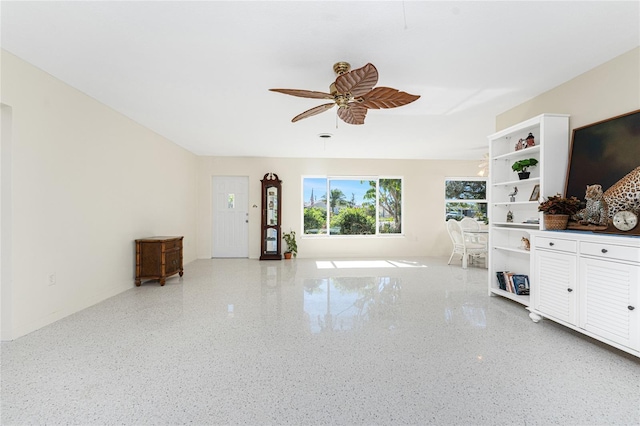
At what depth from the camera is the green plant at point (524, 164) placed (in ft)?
10.9

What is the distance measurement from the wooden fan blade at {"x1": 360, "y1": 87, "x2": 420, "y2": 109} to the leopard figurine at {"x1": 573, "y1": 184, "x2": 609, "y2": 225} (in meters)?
1.78

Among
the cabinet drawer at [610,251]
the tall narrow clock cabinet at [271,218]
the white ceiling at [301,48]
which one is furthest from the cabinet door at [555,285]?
the tall narrow clock cabinet at [271,218]

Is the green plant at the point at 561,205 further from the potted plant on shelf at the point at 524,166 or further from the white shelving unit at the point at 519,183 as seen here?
the potted plant on shelf at the point at 524,166

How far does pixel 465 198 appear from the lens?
7590 mm

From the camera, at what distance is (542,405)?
169 cm

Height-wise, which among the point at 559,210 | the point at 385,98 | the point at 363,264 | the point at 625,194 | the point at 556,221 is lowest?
the point at 363,264

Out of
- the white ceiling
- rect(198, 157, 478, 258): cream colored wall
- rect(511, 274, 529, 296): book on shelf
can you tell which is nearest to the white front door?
rect(198, 157, 478, 258): cream colored wall

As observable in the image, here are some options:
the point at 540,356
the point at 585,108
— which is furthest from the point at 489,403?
the point at 585,108

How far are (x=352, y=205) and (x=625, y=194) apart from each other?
528 centimetres

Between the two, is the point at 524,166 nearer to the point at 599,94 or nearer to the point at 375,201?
the point at 599,94

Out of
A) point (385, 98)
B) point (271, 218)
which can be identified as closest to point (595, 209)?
point (385, 98)

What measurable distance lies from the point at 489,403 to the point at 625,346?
129cm

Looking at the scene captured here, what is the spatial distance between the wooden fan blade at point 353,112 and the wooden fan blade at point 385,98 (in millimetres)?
82

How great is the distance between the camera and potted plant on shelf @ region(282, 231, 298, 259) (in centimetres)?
693
